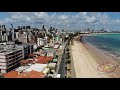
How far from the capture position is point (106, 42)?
424 centimetres

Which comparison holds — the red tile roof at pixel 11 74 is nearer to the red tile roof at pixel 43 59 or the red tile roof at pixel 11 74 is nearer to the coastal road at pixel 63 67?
the red tile roof at pixel 43 59

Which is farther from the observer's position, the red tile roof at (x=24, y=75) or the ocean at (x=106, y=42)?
the ocean at (x=106, y=42)

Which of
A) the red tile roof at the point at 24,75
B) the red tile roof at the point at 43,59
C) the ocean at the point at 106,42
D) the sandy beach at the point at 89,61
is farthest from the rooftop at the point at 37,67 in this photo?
the ocean at the point at 106,42

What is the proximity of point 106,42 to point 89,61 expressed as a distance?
543 mm

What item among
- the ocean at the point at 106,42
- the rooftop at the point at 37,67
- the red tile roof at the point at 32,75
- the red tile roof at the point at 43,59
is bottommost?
the red tile roof at the point at 32,75

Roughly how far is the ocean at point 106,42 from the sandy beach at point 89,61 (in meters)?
0.11

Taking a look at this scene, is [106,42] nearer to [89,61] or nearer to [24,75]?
[89,61]

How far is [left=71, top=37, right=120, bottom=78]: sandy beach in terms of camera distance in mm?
3632

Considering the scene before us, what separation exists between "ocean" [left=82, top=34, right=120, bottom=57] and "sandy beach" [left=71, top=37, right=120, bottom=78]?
111 mm

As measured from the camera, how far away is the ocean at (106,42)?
394 cm

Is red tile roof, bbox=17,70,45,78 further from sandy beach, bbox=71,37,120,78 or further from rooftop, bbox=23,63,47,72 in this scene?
sandy beach, bbox=71,37,120,78

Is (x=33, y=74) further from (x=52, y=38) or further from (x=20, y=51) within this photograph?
(x=52, y=38)
